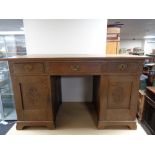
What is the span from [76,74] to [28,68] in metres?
0.37

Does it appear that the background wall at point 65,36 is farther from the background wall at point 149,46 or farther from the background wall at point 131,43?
the background wall at point 149,46

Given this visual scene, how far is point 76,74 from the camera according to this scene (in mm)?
990

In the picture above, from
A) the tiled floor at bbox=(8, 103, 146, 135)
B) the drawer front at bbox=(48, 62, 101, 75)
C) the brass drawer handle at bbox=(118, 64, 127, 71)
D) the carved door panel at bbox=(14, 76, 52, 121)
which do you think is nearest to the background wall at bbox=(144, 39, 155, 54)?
the tiled floor at bbox=(8, 103, 146, 135)

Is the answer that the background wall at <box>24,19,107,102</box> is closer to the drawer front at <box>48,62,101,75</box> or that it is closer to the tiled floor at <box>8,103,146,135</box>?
the drawer front at <box>48,62,101,75</box>

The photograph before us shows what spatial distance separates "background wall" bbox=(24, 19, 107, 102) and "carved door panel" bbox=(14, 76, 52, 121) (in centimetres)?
57

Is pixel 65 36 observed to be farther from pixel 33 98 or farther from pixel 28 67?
pixel 33 98

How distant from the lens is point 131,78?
3.27ft

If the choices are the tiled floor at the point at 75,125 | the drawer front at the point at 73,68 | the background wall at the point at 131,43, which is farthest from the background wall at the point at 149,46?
the drawer front at the point at 73,68

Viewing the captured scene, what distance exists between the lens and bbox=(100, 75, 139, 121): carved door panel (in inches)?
39.4

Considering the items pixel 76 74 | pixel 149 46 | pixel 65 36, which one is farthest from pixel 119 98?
pixel 149 46

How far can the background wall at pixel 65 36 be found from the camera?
1.40 metres
